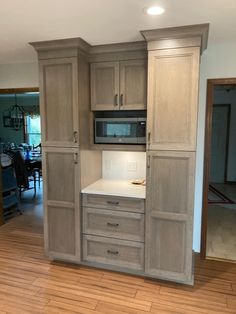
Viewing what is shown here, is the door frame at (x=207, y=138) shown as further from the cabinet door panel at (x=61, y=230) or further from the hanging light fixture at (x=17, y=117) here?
the hanging light fixture at (x=17, y=117)

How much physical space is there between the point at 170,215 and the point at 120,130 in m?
1.00

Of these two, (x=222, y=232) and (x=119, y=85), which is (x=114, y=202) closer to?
(x=119, y=85)

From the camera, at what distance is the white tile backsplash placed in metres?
3.13

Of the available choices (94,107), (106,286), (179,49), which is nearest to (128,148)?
(94,107)

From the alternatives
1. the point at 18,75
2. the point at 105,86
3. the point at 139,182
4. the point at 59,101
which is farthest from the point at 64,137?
the point at 18,75

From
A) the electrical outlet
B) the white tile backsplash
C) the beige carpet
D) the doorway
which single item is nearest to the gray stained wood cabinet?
the white tile backsplash

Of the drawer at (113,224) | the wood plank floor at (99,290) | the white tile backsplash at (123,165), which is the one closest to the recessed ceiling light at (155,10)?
the white tile backsplash at (123,165)

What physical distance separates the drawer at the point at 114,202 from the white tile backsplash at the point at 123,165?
572 millimetres

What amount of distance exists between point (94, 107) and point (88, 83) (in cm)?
26

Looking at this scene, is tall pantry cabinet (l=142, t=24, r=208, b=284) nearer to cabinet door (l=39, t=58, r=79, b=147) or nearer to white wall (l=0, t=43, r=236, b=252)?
white wall (l=0, t=43, r=236, b=252)

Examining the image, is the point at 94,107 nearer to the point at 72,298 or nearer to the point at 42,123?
the point at 42,123

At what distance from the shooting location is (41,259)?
9.93 ft

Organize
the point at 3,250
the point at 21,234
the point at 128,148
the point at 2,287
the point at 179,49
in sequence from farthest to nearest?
the point at 21,234
the point at 3,250
the point at 128,148
the point at 2,287
the point at 179,49

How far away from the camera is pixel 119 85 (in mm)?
2701
